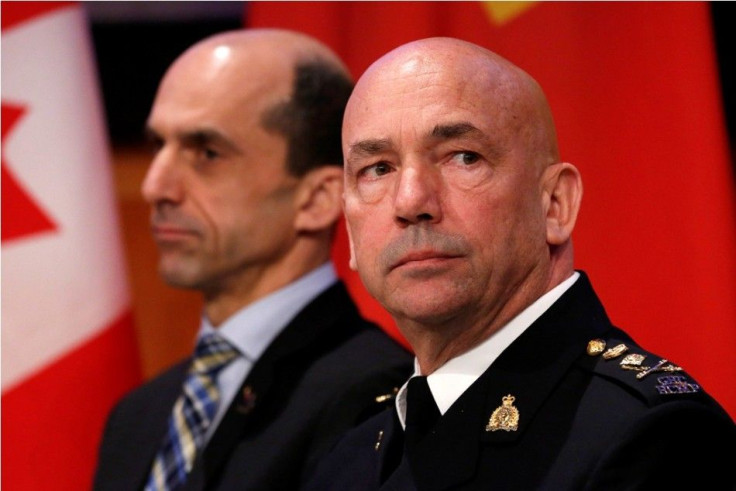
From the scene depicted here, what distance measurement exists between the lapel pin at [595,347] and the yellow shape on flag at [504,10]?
1.24 meters

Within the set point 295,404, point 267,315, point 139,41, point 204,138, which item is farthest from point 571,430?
point 139,41

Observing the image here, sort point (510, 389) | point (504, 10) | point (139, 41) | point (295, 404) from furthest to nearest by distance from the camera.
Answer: point (139, 41) → point (504, 10) → point (295, 404) → point (510, 389)

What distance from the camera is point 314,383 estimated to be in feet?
6.78

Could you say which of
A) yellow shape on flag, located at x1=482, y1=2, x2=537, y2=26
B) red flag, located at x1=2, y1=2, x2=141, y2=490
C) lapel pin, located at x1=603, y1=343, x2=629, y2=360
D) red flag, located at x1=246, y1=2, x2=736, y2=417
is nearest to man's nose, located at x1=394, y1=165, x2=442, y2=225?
lapel pin, located at x1=603, y1=343, x2=629, y2=360

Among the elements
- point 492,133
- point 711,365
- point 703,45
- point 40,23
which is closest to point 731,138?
point 703,45

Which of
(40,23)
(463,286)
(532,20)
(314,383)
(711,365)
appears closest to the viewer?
(463,286)

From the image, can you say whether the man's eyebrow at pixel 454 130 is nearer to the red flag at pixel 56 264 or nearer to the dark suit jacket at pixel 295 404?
the dark suit jacket at pixel 295 404

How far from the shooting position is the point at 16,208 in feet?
8.62

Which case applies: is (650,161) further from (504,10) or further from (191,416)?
(191,416)

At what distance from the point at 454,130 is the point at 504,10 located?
1157 mm

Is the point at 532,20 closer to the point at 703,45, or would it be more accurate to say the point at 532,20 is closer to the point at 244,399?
the point at 703,45

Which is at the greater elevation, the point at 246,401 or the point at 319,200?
the point at 319,200

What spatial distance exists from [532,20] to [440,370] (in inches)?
47.8

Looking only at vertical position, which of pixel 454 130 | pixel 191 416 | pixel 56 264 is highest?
pixel 454 130
